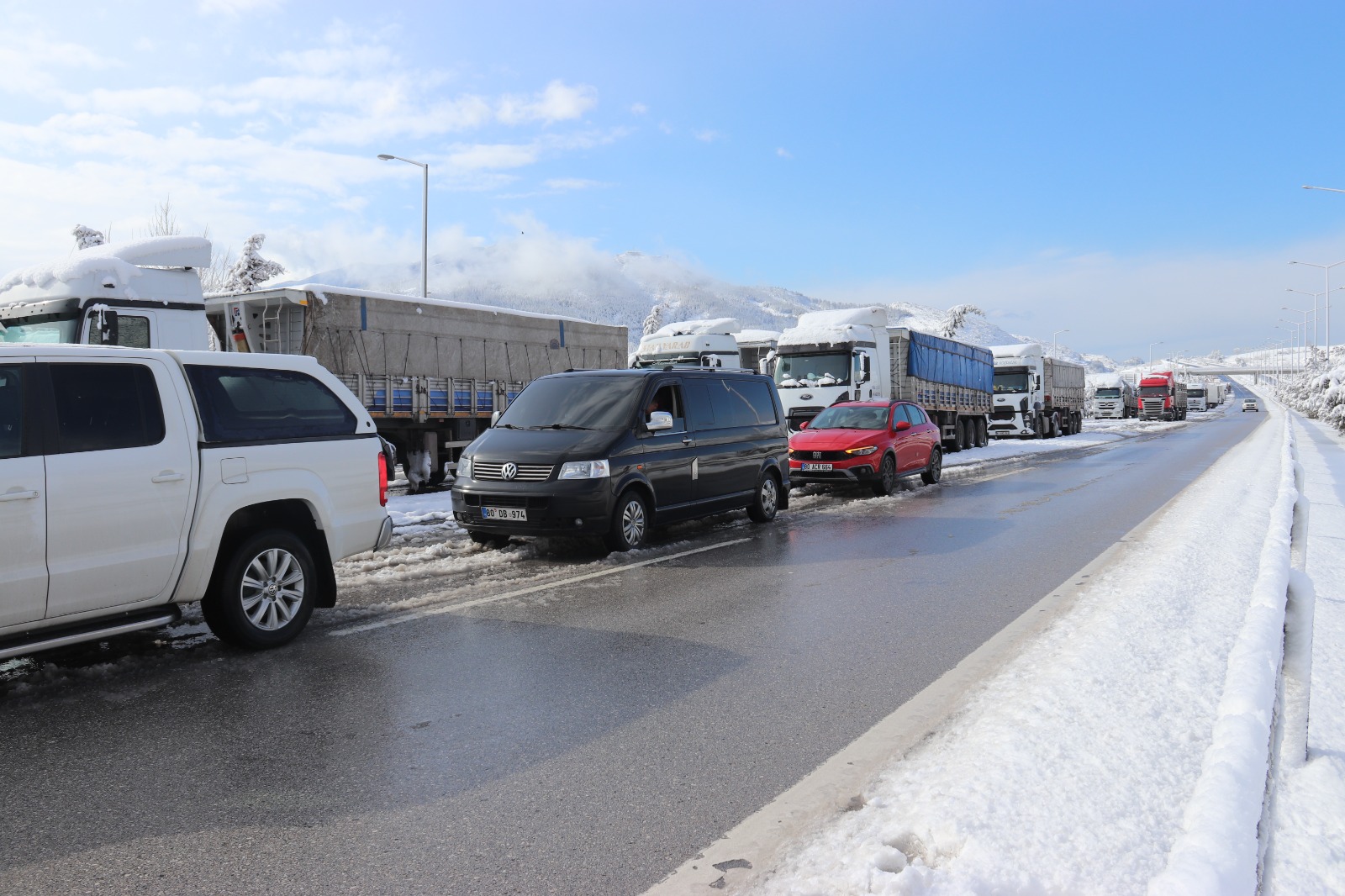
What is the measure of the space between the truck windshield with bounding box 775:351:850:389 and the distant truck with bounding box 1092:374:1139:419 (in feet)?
169

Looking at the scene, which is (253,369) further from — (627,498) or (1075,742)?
(1075,742)

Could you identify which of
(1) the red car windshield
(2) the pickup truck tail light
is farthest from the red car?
(2) the pickup truck tail light

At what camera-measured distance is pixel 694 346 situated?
72.9 ft

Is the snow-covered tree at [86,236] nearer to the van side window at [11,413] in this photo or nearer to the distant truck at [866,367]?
the distant truck at [866,367]

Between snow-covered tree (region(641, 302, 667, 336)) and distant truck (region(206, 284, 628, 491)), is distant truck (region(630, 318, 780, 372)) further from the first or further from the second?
snow-covered tree (region(641, 302, 667, 336))

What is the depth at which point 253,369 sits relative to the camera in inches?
234

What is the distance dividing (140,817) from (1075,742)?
365 cm

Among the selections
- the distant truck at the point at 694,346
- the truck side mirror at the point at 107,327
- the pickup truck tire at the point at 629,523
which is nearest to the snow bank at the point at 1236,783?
the pickup truck tire at the point at 629,523

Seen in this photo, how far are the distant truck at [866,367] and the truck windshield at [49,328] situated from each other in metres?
13.5

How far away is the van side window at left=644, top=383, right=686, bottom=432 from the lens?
10305mm

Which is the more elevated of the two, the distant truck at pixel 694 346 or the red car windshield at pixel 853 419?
the distant truck at pixel 694 346

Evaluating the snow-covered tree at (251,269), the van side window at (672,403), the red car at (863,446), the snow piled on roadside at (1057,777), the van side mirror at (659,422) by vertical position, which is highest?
the snow-covered tree at (251,269)

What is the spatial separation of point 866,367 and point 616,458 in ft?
42.7

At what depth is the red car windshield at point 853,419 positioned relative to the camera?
16.1 m
